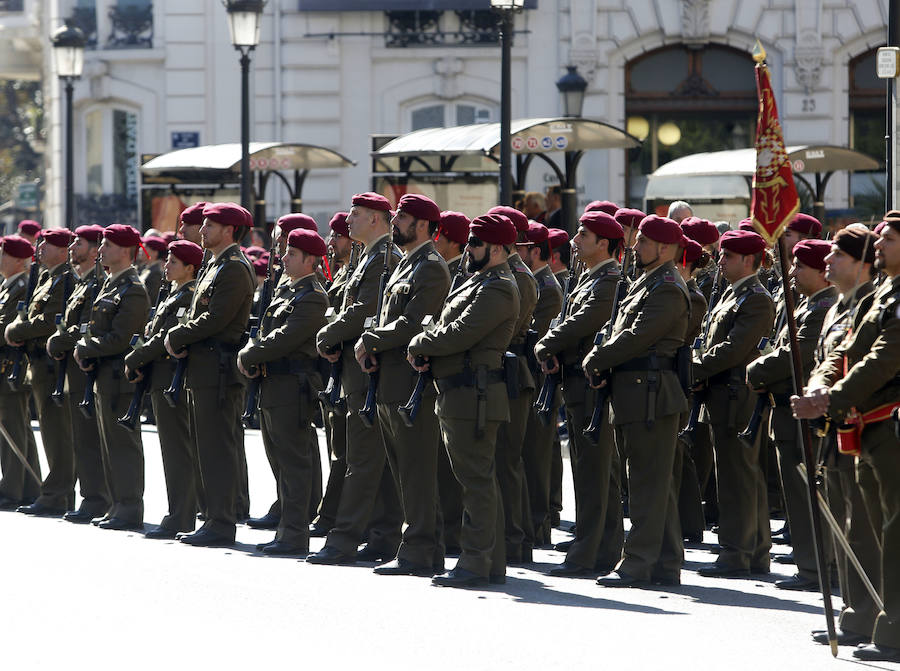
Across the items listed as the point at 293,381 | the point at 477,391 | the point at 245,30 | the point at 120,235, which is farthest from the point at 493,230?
the point at 245,30

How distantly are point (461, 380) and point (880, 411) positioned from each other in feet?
9.18

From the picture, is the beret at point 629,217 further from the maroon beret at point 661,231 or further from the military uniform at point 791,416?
the military uniform at point 791,416

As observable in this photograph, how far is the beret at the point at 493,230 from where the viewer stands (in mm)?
9703

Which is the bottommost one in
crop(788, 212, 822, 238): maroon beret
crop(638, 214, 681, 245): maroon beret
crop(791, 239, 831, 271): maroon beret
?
crop(791, 239, 831, 271): maroon beret

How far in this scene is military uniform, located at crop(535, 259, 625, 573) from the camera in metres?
10.2

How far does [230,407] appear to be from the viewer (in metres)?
11.5

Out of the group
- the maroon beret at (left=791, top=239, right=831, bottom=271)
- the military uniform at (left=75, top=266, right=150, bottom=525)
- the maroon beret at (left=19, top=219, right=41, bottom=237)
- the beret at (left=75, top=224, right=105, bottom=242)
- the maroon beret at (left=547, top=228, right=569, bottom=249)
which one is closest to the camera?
the maroon beret at (left=791, top=239, right=831, bottom=271)

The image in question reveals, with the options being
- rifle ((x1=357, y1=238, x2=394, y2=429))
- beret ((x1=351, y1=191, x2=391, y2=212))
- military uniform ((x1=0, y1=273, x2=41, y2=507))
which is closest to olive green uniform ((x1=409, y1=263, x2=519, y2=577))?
rifle ((x1=357, y1=238, x2=394, y2=429))

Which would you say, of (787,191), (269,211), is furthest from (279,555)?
(269,211)

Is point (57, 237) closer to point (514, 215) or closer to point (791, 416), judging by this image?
point (514, 215)

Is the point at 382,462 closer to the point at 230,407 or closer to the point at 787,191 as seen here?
the point at 230,407

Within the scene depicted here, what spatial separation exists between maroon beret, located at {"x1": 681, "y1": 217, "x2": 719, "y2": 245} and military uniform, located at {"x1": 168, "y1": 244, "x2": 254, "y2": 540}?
297cm

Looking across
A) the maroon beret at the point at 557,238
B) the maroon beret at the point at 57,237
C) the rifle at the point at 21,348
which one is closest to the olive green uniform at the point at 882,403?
the maroon beret at the point at 557,238

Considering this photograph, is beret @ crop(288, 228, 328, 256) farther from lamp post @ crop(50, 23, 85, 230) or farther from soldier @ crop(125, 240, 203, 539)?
lamp post @ crop(50, 23, 85, 230)
